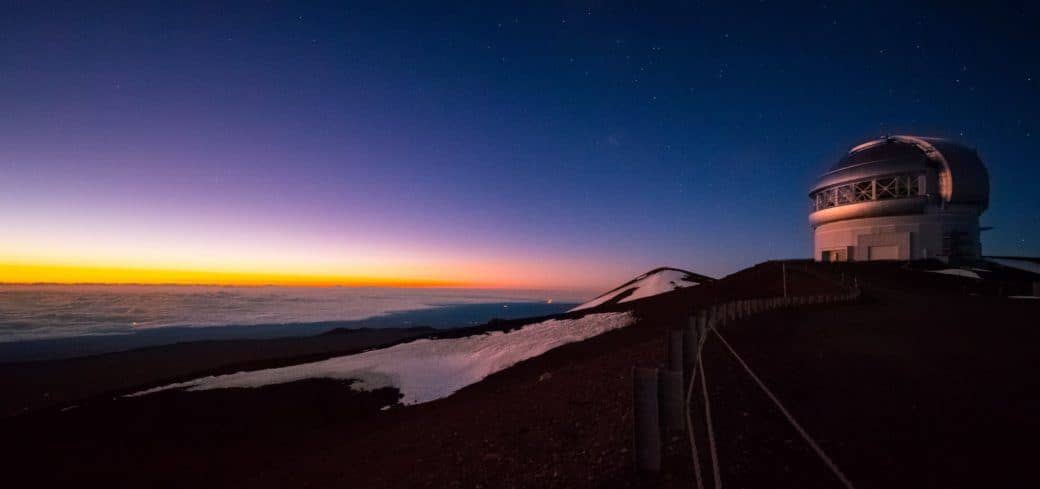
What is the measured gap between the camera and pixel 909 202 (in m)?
49.1

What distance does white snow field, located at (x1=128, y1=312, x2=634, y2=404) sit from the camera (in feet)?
80.7

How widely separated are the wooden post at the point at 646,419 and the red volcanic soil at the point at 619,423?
231mm

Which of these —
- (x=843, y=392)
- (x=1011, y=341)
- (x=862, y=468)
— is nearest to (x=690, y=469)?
(x=862, y=468)

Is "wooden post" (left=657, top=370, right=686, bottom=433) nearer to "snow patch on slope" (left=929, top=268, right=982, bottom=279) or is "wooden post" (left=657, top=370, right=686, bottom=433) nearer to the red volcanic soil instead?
the red volcanic soil

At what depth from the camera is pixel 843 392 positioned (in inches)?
334

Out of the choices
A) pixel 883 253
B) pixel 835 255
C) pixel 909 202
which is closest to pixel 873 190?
pixel 909 202

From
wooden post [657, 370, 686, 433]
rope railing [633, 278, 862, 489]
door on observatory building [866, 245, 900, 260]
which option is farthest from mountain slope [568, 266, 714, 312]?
wooden post [657, 370, 686, 433]

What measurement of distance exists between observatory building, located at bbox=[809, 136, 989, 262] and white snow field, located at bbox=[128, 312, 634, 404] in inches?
1467

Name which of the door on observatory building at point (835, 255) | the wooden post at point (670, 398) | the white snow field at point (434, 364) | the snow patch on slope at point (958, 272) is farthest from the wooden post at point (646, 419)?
the door on observatory building at point (835, 255)

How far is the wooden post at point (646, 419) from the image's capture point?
4797 millimetres

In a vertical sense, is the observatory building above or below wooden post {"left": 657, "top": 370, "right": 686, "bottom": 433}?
above

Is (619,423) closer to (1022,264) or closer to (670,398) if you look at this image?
(670,398)

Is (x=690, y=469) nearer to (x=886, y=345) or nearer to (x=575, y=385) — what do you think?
(x=575, y=385)

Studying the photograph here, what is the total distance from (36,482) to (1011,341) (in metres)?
33.0
